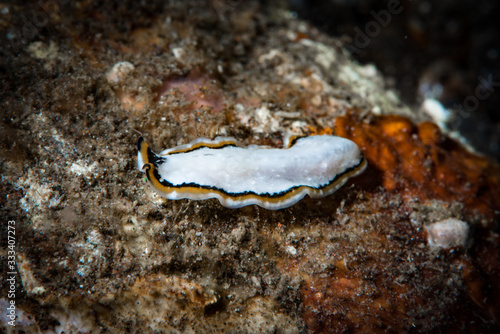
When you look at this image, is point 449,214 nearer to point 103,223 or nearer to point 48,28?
point 103,223

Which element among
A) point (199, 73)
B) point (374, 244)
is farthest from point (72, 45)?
point (374, 244)

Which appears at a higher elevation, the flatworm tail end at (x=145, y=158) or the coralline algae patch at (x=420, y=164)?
the coralline algae patch at (x=420, y=164)

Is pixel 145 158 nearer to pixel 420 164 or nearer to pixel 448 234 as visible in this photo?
pixel 420 164

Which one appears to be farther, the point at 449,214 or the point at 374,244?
the point at 449,214

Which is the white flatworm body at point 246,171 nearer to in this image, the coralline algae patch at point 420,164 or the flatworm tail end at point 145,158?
the flatworm tail end at point 145,158

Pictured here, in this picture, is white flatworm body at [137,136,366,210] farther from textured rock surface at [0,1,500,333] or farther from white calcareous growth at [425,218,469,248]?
white calcareous growth at [425,218,469,248]

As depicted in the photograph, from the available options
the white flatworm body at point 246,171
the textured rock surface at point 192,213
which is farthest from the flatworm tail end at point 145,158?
the textured rock surface at point 192,213

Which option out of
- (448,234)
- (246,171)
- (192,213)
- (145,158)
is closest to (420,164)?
(448,234)
